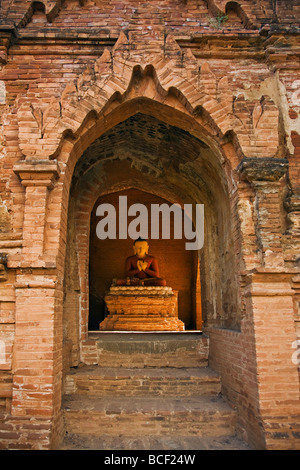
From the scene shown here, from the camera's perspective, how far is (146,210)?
13.9 meters

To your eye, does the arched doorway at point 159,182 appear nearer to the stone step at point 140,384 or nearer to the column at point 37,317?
the stone step at point 140,384

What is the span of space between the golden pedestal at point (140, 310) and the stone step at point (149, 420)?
303 centimetres

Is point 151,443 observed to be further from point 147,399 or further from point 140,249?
point 140,249

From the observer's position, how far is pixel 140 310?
26.1ft

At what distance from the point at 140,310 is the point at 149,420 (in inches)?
138

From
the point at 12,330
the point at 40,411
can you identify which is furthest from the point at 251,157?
the point at 40,411

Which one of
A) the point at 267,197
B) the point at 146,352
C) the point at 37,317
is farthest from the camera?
the point at 146,352

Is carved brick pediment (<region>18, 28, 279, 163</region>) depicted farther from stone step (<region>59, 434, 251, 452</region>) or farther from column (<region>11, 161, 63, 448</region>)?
stone step (<region>59, 434, 251, 452</region>)

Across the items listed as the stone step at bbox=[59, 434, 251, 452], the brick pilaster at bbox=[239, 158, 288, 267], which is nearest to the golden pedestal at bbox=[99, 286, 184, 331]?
the stone step at bbox=[59, 434, 251, 452]

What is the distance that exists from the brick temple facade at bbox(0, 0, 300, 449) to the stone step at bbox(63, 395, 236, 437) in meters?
0.13

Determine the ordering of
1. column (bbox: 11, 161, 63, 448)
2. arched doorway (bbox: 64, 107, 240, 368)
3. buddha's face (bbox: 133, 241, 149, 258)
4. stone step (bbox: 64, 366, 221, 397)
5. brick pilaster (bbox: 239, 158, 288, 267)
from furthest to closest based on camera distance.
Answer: buddha's face (bbox: 133, 241, 149, 258) → arched doorway (bbox: 64, 107, 240, 368) → stone step (bbox: 64, 366, 221, 397) → brick pilaster (bbox: 239, 158, 288, 267) → column (bbox: 11, 161, 63, 448)

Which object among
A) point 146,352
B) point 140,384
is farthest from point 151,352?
point 140,384

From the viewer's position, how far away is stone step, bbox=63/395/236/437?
446 centimetres
